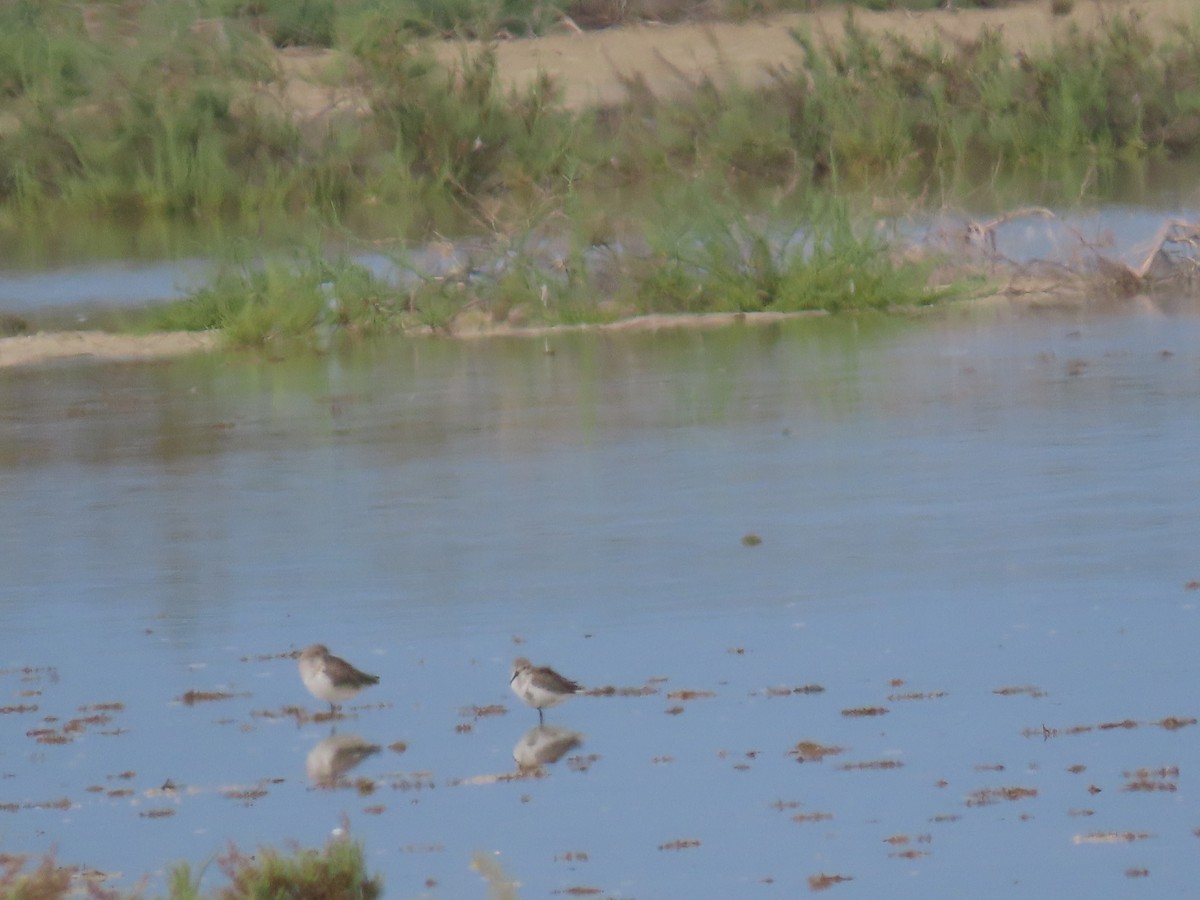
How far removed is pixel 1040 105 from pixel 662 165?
4960mm

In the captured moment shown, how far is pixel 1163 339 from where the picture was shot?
16.8 m

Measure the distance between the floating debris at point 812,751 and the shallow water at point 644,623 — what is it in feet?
0.19

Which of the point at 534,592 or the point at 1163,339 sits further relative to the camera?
the point at 1163,339

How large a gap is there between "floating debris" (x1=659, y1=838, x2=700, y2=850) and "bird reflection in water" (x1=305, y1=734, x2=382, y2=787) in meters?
1.21

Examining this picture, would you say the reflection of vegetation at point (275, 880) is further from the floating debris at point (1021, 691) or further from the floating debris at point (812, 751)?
the floating debris at point (1021, 691)

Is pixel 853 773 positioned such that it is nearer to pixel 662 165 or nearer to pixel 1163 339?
pixel 1163 339

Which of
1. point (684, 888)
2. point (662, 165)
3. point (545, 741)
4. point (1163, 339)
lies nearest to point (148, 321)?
point (1163, 339)

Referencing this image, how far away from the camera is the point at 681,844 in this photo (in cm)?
676

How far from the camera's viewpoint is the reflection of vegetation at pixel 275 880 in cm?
578

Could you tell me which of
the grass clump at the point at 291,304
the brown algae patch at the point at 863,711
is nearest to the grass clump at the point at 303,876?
the brown algae patch at the point at 863,711

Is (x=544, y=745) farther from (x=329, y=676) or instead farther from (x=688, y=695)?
(x=329, y=676)

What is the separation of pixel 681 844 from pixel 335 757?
1485 mm

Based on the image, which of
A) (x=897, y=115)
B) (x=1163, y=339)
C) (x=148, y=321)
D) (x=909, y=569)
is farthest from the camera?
(x=897, y=115)

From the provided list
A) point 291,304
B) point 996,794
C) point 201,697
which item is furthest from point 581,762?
point 291,304
